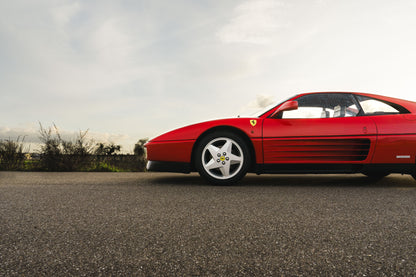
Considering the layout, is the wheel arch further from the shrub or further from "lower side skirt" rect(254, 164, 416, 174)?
the shrub

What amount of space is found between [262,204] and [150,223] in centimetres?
110

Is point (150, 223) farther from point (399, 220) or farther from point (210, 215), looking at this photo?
point (399, 220)

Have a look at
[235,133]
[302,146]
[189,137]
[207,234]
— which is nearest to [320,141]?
[302,146]

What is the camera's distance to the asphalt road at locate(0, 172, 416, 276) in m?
1.38

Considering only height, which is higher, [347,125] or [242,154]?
[347,125]

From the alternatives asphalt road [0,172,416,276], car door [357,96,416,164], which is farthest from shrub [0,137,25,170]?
car door [357,96,416,164]

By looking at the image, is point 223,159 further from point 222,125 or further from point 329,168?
point 329,168

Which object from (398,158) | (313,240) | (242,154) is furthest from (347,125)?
(313,240)

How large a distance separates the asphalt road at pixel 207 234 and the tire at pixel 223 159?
24.0 inches

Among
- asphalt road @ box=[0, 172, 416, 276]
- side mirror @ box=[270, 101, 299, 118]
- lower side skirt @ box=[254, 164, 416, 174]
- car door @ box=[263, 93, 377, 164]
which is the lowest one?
asphalt road @ box=[0, 172, 416, 276]

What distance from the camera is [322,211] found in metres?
2.49

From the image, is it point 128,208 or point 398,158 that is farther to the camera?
point 398,158

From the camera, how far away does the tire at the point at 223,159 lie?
12.7ft

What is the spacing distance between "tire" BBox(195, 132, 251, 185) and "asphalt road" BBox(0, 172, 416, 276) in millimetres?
610
